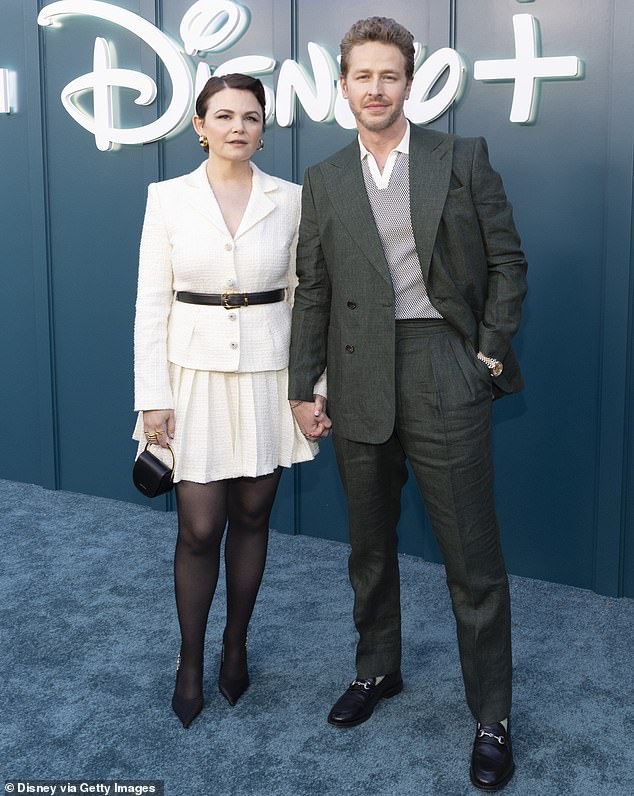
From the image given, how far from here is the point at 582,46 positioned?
3.58 metres

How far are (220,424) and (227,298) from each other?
36cm

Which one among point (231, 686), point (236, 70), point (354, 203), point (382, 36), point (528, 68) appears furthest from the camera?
point (236, 70)

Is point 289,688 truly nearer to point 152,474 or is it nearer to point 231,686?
point 231,686

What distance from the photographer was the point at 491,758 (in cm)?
257

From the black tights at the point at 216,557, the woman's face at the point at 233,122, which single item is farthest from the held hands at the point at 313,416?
the woman's face at the point at 233,122

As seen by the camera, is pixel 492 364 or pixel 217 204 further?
pixel 217 204

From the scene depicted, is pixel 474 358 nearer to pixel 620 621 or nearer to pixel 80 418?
pixel 620 621

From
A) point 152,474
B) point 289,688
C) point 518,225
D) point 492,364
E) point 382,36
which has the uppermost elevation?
point 382,36

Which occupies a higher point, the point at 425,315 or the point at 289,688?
the point at 425,315

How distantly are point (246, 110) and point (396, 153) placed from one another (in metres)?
0.44

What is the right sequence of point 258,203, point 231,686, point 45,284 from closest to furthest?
1. point 258,203
2. point 231,686
3. point 45,284

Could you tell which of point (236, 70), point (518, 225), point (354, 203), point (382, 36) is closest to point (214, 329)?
point (354, 203)

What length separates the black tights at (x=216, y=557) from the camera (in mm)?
2818

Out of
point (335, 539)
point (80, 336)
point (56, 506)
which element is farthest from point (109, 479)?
point (335, 539)
